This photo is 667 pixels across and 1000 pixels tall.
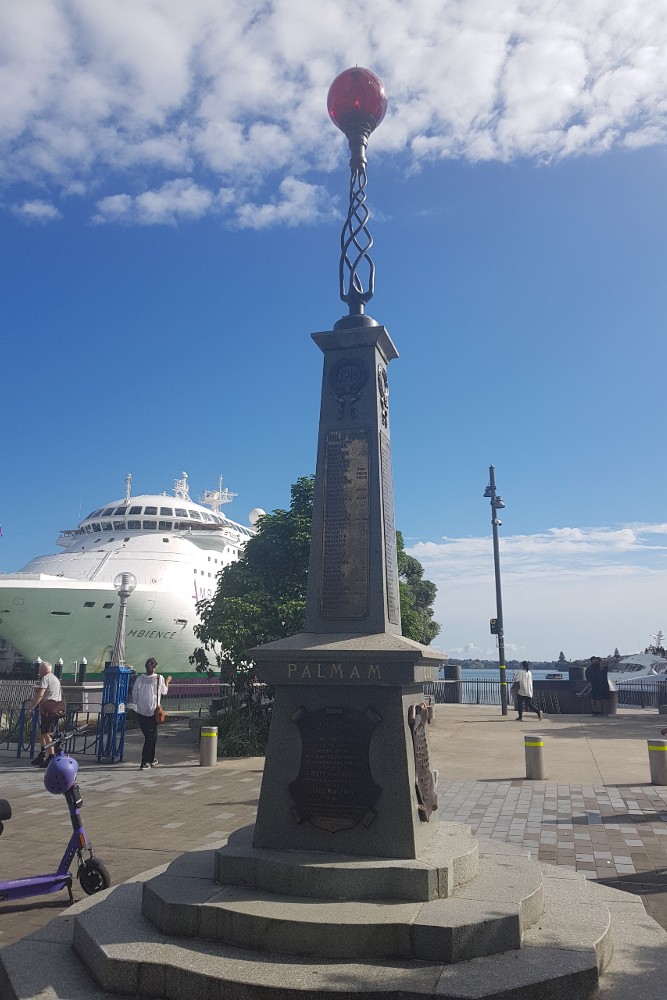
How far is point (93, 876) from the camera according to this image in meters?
5.05

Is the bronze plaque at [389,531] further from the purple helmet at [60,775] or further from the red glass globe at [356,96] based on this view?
the red glass globe at [356,96]

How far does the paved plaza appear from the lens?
237 inches

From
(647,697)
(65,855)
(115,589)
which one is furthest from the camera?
(115,589)

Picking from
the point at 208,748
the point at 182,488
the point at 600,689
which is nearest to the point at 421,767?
the point at 208,748

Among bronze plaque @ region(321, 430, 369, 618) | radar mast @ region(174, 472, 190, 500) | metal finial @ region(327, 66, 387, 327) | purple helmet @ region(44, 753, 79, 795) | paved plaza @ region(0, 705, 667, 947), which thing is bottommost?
paved plaza @ region(0, 705, 667, 947)

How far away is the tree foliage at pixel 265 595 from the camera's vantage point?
14961mm

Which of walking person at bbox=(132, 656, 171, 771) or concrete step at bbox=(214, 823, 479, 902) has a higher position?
walking person at bbox=(132, 656, 171, 771)

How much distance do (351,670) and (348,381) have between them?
260 cm

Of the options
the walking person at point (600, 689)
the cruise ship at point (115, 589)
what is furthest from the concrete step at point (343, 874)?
the cruise ship at point (115, 589)

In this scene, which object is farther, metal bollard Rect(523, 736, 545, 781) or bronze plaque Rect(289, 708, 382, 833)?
metal bollard Rect(523, 736, 545, 781)

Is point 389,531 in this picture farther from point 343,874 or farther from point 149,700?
point 149,700

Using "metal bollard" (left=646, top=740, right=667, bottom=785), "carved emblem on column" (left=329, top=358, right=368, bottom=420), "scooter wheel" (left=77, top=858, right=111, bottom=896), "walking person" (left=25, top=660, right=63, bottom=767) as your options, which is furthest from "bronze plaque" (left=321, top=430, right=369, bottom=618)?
"walking person" (left=25, top=660, right=63, bottom=767)

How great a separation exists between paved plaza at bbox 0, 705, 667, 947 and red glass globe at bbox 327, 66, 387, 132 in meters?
6.67

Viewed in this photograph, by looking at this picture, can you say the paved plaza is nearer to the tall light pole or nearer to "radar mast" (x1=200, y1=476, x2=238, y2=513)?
the tall light pole
